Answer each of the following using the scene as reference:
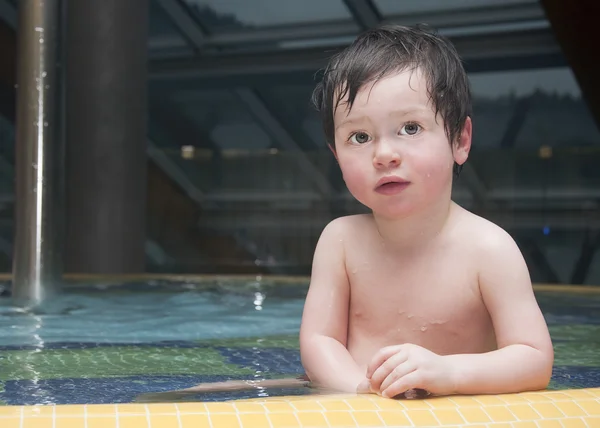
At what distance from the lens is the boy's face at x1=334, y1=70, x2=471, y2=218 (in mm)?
1604

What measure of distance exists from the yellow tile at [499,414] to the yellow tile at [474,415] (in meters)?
0.01

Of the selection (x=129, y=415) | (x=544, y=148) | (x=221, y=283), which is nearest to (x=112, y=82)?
(x=221, y=283)

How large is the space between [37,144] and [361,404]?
3.15m

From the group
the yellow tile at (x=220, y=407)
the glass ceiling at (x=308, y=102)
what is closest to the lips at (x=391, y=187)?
the yellow tile at (x=220, y=407)

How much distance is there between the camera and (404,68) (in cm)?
165

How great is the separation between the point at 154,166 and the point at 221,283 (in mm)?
3644

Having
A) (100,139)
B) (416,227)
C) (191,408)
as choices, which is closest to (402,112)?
(416,227)

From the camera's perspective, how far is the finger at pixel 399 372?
1360mm

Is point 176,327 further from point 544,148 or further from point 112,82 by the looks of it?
point 544,148

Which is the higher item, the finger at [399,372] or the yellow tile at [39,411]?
the finger at [399,372]

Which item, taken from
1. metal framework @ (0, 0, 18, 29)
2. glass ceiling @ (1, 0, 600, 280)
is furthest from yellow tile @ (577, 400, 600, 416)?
metal framework @ (0, 0, 18, 29)

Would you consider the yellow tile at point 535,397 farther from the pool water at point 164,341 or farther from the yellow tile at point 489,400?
the pool water at point 164,341

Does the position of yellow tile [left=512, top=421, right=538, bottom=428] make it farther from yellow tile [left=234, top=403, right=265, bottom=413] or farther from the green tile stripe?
the green tile stripe

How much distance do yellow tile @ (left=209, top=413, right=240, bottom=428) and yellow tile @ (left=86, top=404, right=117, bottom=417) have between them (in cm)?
14
